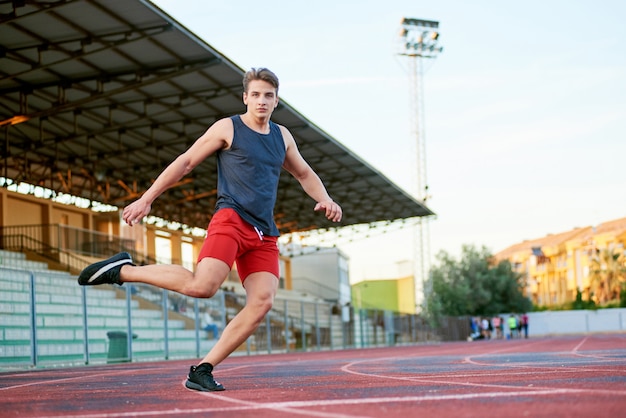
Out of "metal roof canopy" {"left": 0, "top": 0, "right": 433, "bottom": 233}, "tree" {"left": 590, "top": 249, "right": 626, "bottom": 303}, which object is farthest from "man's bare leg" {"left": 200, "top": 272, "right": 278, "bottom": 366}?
"tree" {"left": 590, "top": 249, "right": 626, "bottom": 303}

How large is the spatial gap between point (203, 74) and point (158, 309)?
601 centimetres

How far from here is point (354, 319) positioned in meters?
38.7

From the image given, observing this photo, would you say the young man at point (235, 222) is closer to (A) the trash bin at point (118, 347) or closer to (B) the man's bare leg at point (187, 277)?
(B) the man's bare leg at point (187, 277)

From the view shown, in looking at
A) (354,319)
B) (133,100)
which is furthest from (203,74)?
(354,319)

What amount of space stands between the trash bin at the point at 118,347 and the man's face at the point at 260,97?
12868mm

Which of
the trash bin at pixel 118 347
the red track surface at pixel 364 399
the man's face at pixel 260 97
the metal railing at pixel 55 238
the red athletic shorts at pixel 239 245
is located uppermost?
the metal railing at pixel 55 238

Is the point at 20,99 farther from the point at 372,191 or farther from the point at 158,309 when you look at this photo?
the point at 372,191

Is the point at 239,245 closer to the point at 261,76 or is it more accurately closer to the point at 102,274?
the point at 102,274

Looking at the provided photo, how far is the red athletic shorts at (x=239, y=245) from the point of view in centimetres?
585

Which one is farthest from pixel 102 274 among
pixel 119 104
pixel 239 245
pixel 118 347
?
pixel 119 104

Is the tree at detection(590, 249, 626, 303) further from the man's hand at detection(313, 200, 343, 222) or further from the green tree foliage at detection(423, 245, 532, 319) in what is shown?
the man's hand at detection(313, 200, 343, 222)

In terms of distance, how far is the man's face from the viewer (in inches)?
237

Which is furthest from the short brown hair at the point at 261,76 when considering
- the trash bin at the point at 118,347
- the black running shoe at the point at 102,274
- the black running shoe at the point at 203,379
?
the trash bin at the point at 118,347

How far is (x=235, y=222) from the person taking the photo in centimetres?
592
